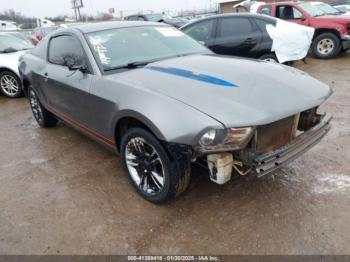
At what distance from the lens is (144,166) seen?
2.75 meters

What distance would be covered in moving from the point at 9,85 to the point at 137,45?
5180 millimetres

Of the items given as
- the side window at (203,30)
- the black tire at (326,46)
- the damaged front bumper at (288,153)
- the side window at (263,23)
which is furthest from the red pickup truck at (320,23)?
the damaged front bumper at (288,153)

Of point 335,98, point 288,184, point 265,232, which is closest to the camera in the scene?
point 265,232

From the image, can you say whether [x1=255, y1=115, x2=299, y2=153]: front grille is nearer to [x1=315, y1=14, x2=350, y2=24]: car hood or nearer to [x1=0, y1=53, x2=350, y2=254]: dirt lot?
[x1=0, y1=53, x2=350, y2=254]: dirt lot

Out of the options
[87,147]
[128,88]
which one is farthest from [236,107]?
[87,147]

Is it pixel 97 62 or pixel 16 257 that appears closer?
pixel 16 257

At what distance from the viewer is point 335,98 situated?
17.8 feet

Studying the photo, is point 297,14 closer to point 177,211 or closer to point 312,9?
point 312,9

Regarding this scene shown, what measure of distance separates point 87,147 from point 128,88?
176 centimetres

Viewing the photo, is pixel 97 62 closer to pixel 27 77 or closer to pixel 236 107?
pixel 236 107

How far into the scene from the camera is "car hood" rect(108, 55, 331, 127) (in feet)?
7.24

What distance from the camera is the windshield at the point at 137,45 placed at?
3141 millimetres

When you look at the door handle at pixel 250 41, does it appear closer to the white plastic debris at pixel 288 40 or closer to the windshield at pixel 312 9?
the white plastic debris at pixel 288 40

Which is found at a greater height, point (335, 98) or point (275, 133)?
point (275, 133)
